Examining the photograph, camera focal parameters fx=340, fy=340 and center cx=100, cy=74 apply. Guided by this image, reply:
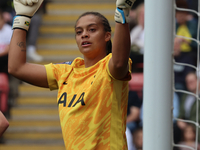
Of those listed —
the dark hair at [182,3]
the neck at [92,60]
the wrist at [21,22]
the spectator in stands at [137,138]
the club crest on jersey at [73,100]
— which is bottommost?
the spectator in stands at [137,138]

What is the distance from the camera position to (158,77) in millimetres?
1870

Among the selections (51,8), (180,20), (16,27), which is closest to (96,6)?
(51,8)

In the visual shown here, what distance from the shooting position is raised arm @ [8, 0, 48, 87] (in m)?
2.03

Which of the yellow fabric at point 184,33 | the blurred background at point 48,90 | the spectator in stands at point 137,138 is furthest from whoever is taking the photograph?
the yellow fabric at point 184,33

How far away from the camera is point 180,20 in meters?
5.05

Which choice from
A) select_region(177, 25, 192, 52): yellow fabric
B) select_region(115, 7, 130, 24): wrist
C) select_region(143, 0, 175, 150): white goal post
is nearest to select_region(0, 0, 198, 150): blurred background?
select_region(177, 25, 192, 52): yellow fabric

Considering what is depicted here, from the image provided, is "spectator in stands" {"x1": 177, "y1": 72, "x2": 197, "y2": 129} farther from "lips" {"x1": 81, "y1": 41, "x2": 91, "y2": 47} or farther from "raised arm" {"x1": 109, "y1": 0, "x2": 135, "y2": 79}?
"raised arm" {"x1": 109, "y1": 0, "x2": 135, "y2": 79}

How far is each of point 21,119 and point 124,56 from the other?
12.8ft

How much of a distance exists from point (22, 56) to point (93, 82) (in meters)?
0.53

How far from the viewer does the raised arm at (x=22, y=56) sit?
2.03 metres

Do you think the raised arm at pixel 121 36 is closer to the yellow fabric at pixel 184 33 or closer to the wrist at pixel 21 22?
the wrist at pixel 21 22

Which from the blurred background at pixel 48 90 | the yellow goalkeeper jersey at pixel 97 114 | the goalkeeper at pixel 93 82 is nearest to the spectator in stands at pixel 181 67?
the blurred background at pixel 48 90

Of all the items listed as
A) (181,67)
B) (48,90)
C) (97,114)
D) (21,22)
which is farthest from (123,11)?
(48,90)

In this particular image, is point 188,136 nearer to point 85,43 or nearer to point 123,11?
point 85,43
